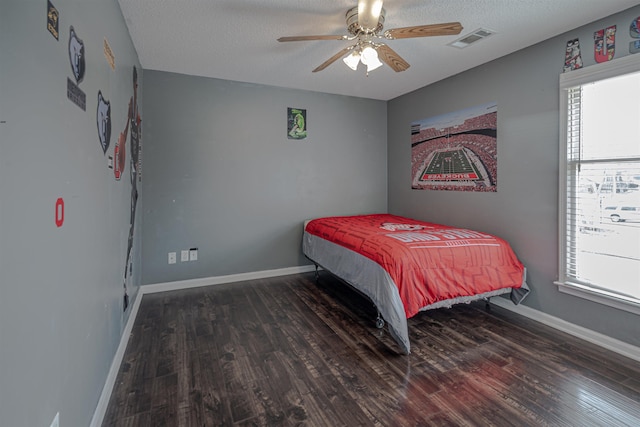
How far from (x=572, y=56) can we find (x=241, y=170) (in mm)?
3377

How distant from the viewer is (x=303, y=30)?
2551 mm

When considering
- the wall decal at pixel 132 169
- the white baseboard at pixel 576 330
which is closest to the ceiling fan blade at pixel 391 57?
the wall decal at pixel 132 169

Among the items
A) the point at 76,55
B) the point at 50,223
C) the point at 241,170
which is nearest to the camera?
the point at 50,223

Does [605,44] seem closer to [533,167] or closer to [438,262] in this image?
[533,167]

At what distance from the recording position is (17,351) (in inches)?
32.6

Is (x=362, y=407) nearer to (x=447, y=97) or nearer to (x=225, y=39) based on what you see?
(x=225, y=39)

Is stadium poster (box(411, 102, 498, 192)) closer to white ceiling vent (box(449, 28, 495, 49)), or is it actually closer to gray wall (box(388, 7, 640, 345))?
gray wall (box(388, 7, 640, 345))

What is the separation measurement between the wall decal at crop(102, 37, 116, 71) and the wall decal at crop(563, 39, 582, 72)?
331 centimetres

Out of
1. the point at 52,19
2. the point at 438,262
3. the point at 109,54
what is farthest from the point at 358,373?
the point at 109,54

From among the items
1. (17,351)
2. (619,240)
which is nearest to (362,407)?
(17,351)

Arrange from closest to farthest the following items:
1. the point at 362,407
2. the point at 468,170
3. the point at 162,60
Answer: the point at 362,407, the point at 162,60, the point at 468,170

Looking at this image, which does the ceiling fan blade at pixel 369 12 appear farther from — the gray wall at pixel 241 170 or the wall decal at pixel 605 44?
the gray wall at pixel 241 170

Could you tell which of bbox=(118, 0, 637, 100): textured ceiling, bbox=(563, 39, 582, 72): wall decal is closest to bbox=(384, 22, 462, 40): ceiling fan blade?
bbox=(118, 0, 637, 100): textured ceiling

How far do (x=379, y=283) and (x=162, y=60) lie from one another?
3002mm
